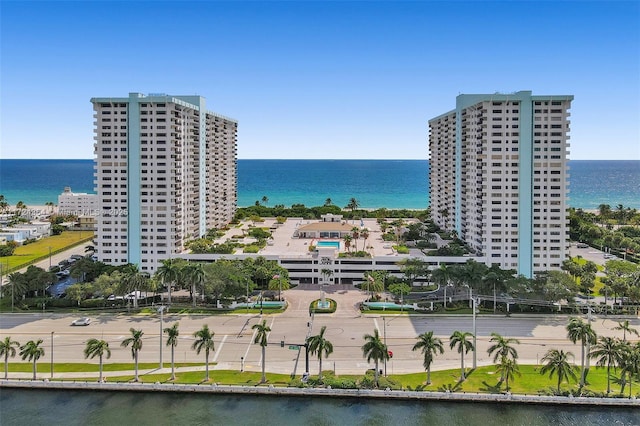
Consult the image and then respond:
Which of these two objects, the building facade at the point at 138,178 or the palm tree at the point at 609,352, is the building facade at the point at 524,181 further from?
the building facade at the point at 138,178

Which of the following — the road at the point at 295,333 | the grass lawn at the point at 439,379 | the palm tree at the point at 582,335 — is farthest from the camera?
the road at the point at 295,333

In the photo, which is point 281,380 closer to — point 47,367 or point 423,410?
point 423,410

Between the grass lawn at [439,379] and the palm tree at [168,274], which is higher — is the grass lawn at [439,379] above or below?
below

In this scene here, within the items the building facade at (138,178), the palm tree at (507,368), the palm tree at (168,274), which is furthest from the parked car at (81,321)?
the palm tree at (507,368)

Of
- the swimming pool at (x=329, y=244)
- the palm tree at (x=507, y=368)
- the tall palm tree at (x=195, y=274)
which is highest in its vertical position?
the swimming pool at (x=329, y=244)

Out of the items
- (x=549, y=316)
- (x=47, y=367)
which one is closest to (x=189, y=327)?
(x=47, y=367)

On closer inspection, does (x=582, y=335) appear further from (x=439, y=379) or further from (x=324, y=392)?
(x=324, y=392)
